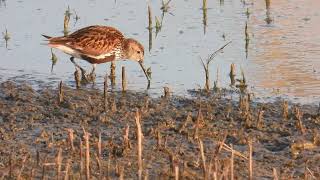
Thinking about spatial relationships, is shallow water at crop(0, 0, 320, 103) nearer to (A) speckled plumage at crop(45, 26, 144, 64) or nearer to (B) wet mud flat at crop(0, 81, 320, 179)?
(A) speckled plumage at crop(45, 26, 144, 64)

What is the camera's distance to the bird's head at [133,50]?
11.9 metres

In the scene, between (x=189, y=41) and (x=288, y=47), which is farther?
(x=189, y=41)

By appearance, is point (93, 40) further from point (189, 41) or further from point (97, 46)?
point (189, 41)

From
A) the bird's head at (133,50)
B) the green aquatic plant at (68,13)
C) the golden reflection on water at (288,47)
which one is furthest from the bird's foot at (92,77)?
the green aquatic plant at (68,13)

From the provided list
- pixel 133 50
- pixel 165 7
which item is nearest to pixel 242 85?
pixel 133 50

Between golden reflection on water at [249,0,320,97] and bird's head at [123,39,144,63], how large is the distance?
57.8 inches

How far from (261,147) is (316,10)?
6.11m

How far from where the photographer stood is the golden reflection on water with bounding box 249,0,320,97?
11.0 m

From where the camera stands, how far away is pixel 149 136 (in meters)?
8.91

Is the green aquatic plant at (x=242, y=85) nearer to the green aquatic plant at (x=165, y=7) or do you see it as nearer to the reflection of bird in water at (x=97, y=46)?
the reflection of bird in water at (x=97, y=46)

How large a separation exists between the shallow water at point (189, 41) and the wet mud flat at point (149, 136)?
71 centimetres

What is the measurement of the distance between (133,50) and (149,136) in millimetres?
3133

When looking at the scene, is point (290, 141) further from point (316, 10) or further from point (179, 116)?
point (316, 10)

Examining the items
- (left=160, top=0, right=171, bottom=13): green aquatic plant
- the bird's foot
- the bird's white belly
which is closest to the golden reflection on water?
(left=160, top=0, right=171, bottom=13): green aquatic plant
